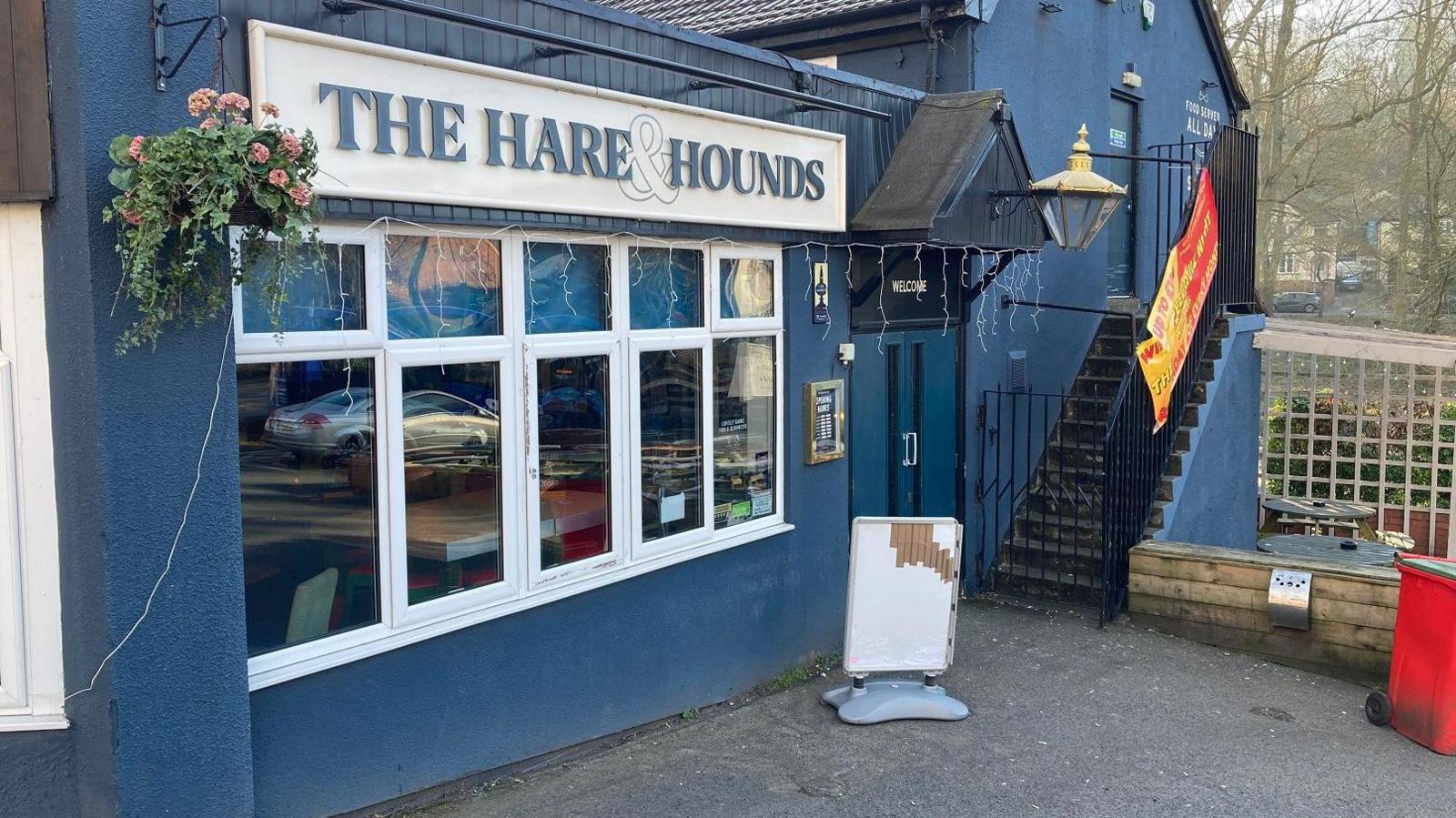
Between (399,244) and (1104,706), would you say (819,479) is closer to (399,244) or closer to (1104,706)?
(1104,706)

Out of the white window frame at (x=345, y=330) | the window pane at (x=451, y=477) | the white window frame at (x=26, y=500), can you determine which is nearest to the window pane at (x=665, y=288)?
the window pane at (x=451, y=477)

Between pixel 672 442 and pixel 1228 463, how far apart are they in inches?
275

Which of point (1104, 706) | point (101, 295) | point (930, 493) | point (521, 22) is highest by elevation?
point (521, 22)

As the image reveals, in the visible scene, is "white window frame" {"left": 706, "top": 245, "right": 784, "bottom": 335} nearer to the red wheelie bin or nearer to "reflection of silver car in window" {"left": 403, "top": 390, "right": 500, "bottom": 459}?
"reflection of silver car in window" {"left": 403, "top": 390, "right": 500, "bottom": 459}

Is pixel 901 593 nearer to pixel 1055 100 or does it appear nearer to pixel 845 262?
pixel 845 262

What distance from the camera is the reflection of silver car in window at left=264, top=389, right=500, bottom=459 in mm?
4641

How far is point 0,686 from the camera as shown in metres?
4.09

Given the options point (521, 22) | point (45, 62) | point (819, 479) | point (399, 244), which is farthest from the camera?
point (819, 479)

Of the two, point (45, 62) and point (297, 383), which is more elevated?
point (45, 62)

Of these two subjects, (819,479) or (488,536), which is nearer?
(488,536)

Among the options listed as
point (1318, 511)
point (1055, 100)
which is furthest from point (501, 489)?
point (1318, 511)

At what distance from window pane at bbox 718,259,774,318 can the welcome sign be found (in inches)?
12.4

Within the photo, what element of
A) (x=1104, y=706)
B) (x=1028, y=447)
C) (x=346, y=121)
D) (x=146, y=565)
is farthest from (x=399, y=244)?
(x=1028, y=447)

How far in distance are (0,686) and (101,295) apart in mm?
1420
